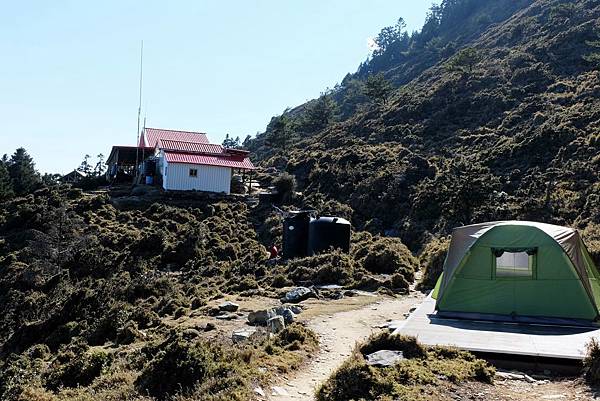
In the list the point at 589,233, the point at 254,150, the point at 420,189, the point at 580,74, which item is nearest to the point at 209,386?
the point at 589,233

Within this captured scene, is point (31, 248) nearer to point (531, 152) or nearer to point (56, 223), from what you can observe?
point (56, 223)

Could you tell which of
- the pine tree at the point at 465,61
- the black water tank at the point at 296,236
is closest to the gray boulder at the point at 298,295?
the black water tank at the point at 296,236

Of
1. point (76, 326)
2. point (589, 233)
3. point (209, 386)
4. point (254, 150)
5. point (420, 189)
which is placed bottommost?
point (76, 326)

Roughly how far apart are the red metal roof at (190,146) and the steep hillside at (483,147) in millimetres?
7273

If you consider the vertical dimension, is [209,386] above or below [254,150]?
below

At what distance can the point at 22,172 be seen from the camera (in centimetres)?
6650

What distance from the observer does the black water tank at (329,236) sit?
22.7m

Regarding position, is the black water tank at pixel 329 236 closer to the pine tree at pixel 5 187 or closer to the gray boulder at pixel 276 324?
the gray boulder at pixel 276 324

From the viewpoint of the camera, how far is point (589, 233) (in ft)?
69.4

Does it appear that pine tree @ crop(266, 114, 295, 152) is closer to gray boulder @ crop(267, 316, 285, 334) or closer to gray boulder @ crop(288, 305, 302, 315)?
gray boulder @ crop(288, 305, 302, 315)

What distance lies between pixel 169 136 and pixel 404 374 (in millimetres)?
46058

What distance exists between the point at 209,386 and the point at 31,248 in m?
25.1

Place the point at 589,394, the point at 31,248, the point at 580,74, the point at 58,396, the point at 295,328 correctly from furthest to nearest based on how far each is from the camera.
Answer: the point at 580,74 → the point at 31,248 → the point at 295,328 → the point at 58,396 → the point at 589,394

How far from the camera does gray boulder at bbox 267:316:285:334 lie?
11.6 metres
